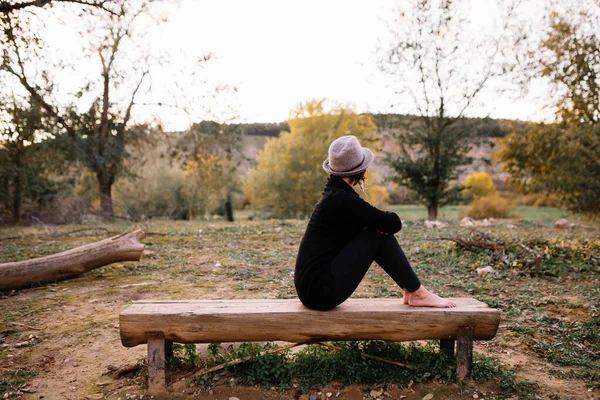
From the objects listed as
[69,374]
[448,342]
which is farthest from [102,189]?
[448,342]

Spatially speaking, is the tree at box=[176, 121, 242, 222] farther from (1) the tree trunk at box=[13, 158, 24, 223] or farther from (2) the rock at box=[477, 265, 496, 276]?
(2) the rock at box=[477, 265, 496, 276]

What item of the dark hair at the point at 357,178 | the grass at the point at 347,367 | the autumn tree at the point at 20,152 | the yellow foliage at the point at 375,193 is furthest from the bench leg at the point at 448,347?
the yellow foliage at the point at 375,193

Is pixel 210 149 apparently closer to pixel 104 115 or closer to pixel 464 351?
pixel 104 115

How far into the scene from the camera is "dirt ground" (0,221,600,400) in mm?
3258

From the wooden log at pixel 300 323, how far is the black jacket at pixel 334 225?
287 mm

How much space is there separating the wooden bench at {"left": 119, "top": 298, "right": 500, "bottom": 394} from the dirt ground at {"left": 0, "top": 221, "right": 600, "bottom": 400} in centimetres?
35

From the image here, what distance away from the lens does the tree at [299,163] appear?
99.1ft

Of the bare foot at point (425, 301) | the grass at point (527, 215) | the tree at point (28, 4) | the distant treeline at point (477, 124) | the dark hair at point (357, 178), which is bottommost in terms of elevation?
the grass at point (527, 215)

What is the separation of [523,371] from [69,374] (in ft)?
12.0

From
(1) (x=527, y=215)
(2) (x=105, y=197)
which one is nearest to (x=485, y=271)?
(2) (x=105, y=197)

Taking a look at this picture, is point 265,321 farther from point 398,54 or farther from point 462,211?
point 462,211

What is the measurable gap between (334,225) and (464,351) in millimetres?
1318

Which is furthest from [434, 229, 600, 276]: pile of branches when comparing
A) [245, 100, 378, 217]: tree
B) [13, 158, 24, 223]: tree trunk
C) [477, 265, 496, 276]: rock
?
[245, 100, 378, 217]: tree

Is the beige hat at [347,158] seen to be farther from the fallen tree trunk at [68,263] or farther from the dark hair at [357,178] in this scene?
the fallen tree trunk at [68,263]
